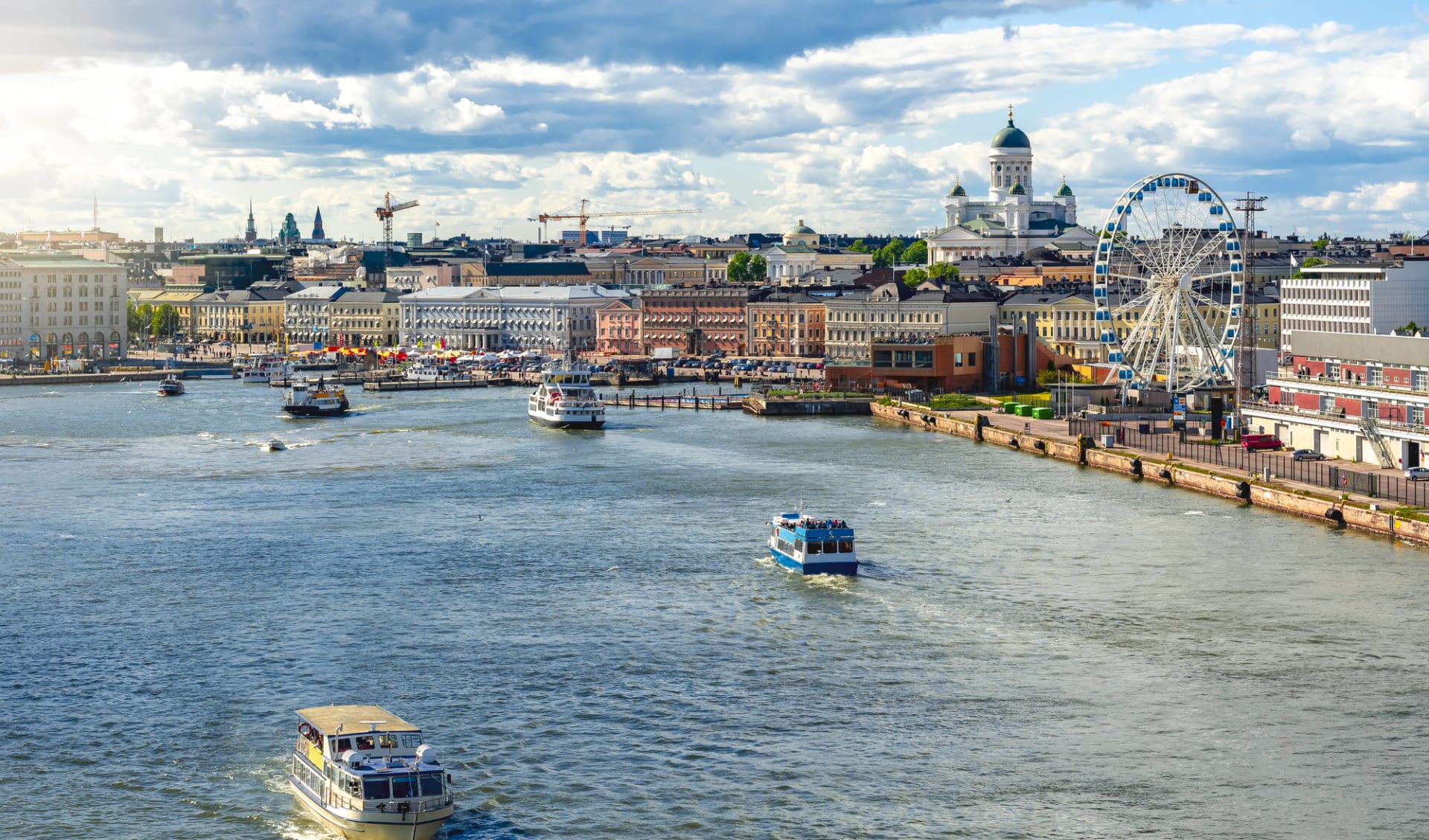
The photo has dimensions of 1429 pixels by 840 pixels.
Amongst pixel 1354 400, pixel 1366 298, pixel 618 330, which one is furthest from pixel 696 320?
pixel 1354 400

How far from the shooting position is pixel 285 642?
114 ft

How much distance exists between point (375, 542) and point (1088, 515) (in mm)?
19416

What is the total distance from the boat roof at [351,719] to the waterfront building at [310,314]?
140064 mm

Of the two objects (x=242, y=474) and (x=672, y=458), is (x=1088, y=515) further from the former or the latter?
(x=242, y=474)

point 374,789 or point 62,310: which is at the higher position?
point 62,310

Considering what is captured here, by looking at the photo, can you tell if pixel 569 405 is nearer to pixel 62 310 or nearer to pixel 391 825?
pixel 391 825

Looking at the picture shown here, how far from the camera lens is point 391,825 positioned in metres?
24.0

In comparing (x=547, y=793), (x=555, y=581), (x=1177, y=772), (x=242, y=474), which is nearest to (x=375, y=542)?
(x=555, y=581)

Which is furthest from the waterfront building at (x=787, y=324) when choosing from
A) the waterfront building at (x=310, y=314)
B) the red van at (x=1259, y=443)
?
the red van at (x=1259, y=443)

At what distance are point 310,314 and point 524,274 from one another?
25.6m

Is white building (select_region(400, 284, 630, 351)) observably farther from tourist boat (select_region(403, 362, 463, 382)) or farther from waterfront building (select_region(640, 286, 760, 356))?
tourist boat (select_region(403, 362, 463, 382))

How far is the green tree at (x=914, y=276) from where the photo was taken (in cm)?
14825

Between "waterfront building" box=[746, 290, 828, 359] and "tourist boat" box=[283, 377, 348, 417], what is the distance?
4593cm

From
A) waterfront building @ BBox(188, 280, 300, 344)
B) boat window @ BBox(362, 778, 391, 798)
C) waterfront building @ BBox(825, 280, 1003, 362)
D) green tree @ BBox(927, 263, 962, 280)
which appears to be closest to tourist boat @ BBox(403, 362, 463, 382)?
waterfront building @ BBox(825, 280, 1003, 362)
